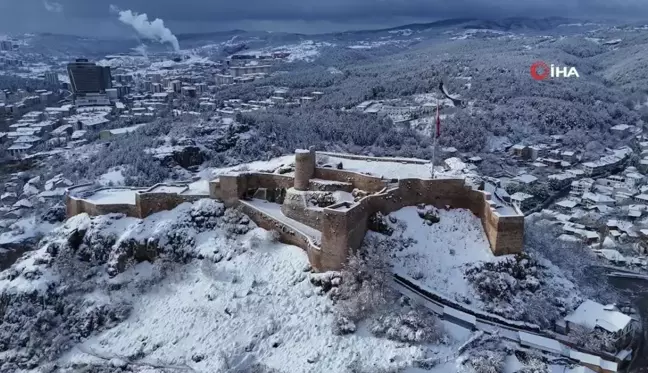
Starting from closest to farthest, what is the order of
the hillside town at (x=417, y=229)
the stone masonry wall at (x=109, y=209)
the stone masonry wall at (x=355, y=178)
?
the hillside town at (x=417, y=229), the stone masonry wall at (x=355, y=178), the stone masonry wall at (x=109, y=209)

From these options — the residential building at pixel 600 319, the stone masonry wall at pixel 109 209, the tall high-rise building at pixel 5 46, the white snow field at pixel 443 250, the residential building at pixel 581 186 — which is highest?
the tall high-rise building at pixel 5 46

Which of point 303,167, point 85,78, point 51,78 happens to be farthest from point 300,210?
point 51,78

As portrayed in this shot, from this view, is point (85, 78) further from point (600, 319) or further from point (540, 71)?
point (600, 319)

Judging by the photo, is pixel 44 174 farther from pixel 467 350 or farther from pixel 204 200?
pixel 467 350

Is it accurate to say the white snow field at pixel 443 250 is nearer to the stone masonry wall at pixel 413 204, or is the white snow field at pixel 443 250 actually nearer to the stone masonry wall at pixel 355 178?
the stone masonry wall at pixel 413 204

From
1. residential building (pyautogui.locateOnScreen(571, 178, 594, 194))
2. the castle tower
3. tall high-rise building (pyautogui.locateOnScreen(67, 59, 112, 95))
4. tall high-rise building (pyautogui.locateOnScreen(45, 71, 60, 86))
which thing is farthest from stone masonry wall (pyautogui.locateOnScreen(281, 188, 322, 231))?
tall high-rise building (pyautogui.locateOnScreen(45, 71, 60, 86))

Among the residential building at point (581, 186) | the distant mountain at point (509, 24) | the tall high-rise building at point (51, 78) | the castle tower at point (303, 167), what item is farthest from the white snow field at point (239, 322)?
the distant mountain at point (509, 24)

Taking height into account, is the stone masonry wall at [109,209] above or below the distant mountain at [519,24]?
below
